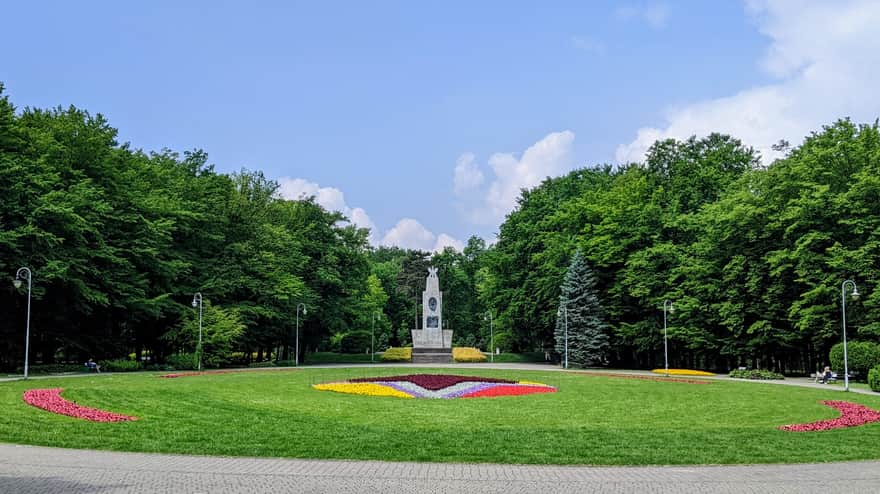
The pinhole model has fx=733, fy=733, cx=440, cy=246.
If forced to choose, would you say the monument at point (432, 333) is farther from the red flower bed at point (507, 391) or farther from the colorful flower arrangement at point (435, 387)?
the red flower bed at point (507, 391)

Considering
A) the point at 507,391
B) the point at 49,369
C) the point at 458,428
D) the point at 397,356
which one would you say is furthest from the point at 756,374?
the point at 49,369

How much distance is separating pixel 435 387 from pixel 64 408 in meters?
14.1

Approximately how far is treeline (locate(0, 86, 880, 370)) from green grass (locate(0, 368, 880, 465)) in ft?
49.8

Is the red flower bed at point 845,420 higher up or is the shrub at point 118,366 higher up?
the red flower bed at point 845,420

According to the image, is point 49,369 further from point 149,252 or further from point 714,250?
point 714,250

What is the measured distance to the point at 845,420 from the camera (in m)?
18.2

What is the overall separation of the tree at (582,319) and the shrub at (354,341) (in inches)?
1340

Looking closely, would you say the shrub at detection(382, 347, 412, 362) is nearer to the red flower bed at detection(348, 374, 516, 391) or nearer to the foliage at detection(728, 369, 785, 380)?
the foliage at detection(728, 369, 785, 380)

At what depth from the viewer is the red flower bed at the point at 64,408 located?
1672cm

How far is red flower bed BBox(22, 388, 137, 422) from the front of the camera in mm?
16719

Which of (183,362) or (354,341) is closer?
(183,362)

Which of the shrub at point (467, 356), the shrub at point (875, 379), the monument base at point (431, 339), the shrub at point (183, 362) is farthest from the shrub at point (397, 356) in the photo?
the shrub at point (875, 379)

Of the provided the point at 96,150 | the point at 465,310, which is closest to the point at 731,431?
the point at 96,150

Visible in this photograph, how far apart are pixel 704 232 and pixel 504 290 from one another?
22.4 metres
